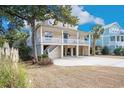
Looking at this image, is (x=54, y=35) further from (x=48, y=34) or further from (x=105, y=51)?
(x=105, y=51)

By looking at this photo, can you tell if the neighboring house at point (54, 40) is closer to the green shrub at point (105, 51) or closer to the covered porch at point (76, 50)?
the covered porch at point (76, 50)

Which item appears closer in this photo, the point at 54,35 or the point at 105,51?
the point at 54,35

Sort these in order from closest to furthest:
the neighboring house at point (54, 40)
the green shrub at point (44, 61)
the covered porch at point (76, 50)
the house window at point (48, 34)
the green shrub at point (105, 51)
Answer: the green shrub at point (44, 61), the neighboring house at point (54, 40), the house window at point (48, 34), the covered porch at point (76, 50), the green shrub at point (105, 51)

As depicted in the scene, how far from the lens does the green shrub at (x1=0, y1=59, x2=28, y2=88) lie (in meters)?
4.05

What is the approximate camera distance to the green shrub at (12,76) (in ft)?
13.3

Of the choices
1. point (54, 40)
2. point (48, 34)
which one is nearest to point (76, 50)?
point (54, 40)

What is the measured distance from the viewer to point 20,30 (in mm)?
7855

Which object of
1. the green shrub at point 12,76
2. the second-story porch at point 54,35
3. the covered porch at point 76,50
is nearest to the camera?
the green shrub at point 12,76

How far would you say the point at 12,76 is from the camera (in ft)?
13.2

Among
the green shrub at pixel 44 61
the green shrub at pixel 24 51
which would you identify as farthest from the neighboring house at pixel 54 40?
the green shrub at pixel 24 51

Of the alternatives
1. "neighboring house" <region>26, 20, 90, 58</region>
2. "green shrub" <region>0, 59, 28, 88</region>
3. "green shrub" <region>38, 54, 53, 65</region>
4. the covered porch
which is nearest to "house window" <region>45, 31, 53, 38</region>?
"neighboring house" <region>26, 20, 90, 58</region>

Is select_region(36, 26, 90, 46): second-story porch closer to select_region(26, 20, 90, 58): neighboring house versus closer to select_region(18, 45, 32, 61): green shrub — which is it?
select_region(26, 20, 90, 58): neighboring house
